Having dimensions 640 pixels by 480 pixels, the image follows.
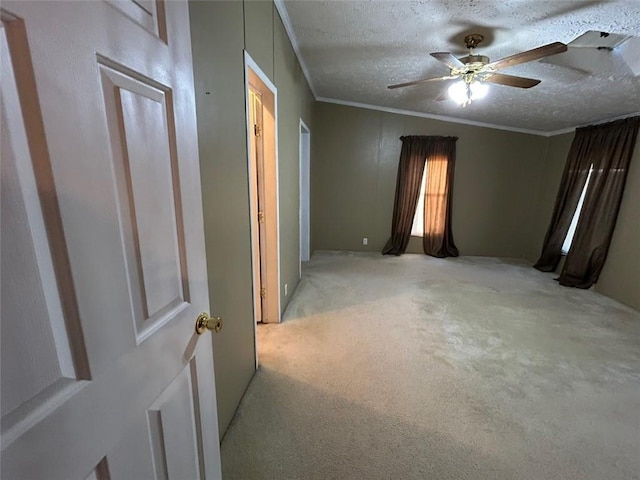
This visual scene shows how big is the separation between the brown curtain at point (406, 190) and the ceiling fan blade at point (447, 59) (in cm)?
277

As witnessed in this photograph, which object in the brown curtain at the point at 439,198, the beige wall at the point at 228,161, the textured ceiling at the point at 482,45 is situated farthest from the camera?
the brown curtain at the point at 439,198

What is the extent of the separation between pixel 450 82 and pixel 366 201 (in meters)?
2.41

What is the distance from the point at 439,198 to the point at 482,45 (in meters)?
2.96

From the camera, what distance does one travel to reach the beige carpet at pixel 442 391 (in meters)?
1.51

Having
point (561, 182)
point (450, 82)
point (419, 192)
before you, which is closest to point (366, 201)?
point (419, 192)

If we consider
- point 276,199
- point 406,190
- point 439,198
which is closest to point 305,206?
point 406,190

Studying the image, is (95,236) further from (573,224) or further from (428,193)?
(573,224)

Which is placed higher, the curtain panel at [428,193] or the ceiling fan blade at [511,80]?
the ceiling fan blade at [511,80]

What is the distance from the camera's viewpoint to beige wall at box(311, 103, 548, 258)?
5109mm

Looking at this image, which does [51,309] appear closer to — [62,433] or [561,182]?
[62,433]

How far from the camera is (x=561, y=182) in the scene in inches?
177

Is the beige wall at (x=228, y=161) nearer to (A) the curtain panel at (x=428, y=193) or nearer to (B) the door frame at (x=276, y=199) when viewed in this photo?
(B) the door frame at (x=276, y=199)

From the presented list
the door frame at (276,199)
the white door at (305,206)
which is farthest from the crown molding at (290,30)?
the white door at (305,206)

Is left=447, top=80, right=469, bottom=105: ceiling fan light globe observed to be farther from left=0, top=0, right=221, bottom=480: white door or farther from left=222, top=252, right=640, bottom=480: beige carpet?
left=0, top=0, right=221, bottom=480: white door
